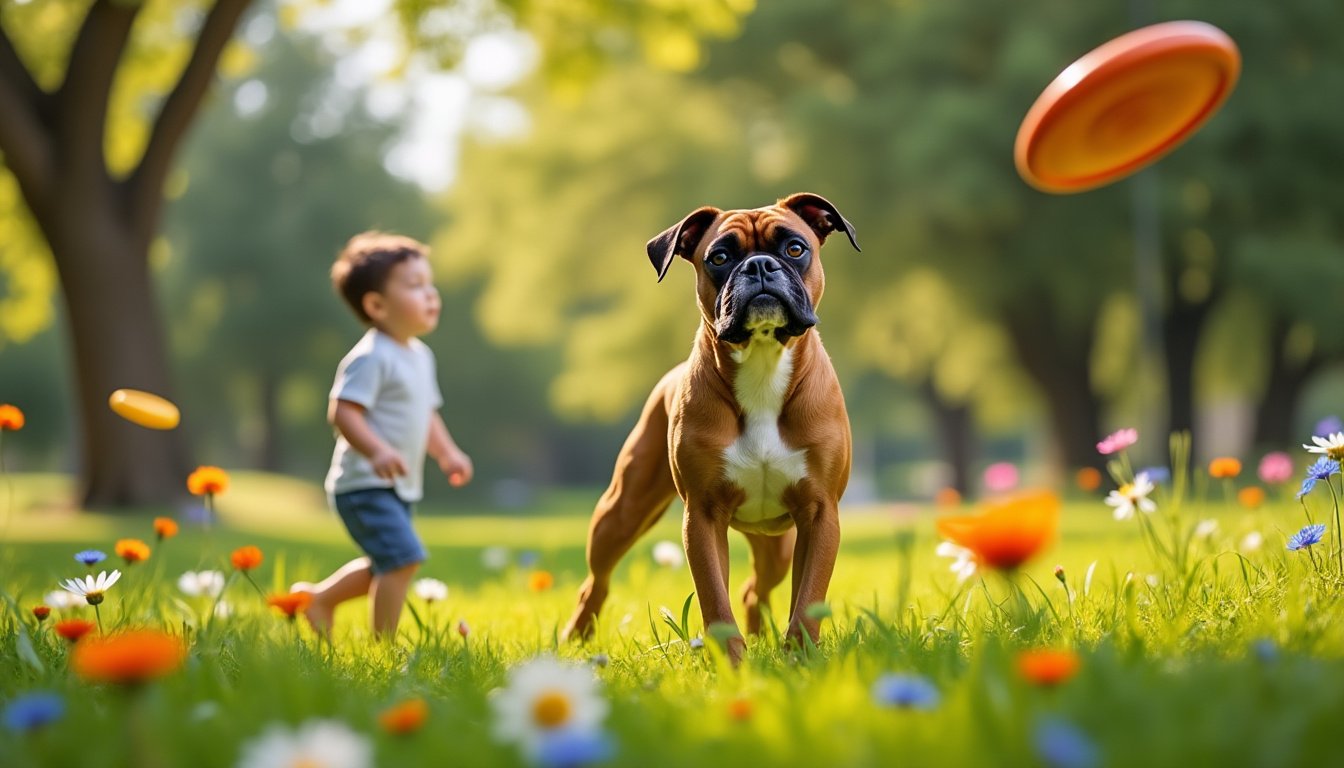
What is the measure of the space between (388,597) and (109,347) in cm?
941

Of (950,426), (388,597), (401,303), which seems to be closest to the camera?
(388,597)

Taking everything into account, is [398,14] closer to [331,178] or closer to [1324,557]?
[1324,557]

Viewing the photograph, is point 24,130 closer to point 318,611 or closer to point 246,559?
point 318,611

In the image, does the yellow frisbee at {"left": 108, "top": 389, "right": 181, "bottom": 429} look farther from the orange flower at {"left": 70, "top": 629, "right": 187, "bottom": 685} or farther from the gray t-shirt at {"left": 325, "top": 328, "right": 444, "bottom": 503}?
the orange flower at {"left": 70, "top": 629, "right": 187, "bottom": 685}

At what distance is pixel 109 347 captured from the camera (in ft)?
41.5

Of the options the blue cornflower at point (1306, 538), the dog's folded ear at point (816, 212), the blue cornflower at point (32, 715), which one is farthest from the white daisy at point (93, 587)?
the blue cornflower at point (1306, 538)

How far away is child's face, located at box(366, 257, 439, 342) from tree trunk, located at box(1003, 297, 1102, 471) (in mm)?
18579

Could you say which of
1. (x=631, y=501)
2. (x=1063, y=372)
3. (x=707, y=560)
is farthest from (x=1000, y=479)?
(x=1063, y=372)

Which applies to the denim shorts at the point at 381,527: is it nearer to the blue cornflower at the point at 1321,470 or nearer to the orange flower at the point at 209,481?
the orange flower at the point at 209,481

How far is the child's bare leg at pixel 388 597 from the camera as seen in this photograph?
4.68m

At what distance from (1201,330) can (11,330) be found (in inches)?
803

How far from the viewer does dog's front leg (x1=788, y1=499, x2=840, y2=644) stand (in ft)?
11.3

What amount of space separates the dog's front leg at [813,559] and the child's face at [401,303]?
2079mm

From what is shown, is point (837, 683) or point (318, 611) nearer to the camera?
point (837, 683)
